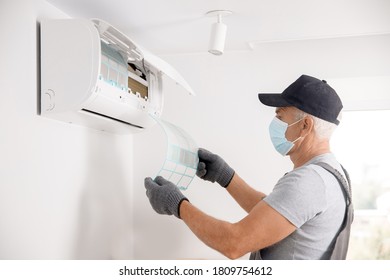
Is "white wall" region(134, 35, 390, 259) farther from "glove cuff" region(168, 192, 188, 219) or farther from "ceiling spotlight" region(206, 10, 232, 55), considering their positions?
"glove cuff" region(168, 192, 188, 219)

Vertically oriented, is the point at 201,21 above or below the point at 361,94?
above

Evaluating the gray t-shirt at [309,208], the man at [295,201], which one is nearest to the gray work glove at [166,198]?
the man at [295,201]

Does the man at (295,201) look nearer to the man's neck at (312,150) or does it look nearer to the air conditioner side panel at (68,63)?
the man's neck at (312,150)

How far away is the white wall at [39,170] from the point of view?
56.4 inches

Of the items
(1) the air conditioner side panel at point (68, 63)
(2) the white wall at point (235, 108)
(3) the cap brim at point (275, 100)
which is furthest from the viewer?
(2) the white wall at point (235, 108)

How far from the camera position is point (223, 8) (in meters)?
1.73

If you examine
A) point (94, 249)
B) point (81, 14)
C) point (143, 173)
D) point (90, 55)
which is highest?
point (81, 14)

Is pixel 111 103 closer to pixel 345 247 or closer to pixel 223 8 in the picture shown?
pixel 223 8

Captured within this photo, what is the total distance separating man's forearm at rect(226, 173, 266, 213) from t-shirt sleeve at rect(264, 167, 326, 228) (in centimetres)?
49

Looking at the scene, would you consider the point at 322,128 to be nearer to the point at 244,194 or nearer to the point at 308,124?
the point at 308,124

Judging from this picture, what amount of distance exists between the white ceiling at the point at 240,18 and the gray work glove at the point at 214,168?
0.52m
